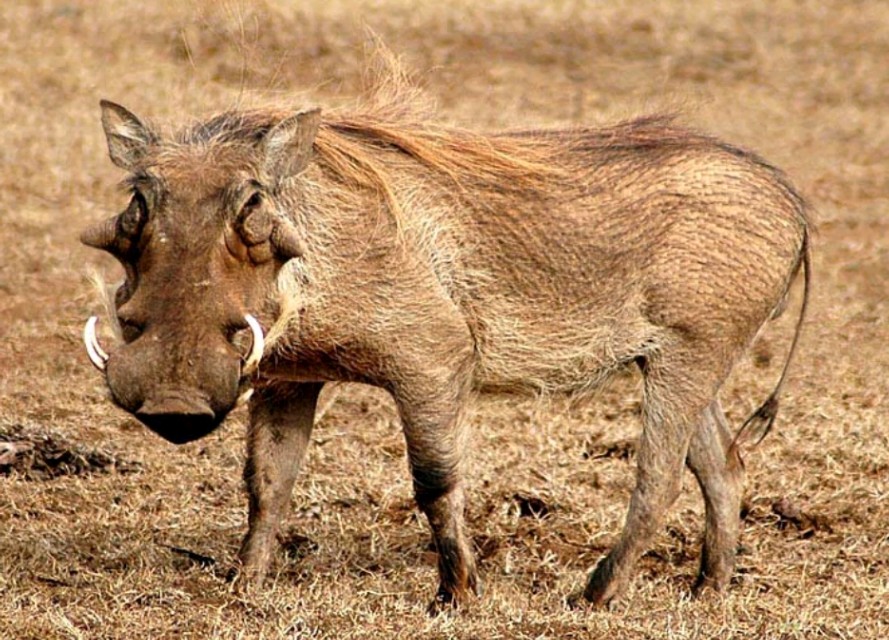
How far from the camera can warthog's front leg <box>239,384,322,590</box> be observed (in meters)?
4.91

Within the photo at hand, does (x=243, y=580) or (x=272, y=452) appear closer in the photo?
(x=243, y=580)

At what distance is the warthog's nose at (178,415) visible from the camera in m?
3.88

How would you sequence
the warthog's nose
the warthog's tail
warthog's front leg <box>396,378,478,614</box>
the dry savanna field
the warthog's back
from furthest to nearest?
the warthog's tail, the warthog's back, warthog's front leg <box>396,378,478,614</box>, the dry savanna field, the warthog's nose

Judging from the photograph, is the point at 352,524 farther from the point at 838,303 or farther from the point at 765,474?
the point at 838,303

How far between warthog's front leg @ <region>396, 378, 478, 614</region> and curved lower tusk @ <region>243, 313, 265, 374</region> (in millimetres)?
592

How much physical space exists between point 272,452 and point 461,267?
76 centimetres

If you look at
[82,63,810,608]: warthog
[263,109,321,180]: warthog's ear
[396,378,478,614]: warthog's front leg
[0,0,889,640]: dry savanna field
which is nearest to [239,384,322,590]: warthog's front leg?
[82,63,810,608]: warthog

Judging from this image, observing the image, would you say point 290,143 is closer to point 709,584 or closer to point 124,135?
point 124,135

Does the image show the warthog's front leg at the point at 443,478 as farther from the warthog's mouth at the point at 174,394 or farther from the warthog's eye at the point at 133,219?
the warthog's eye at the point at 133,219

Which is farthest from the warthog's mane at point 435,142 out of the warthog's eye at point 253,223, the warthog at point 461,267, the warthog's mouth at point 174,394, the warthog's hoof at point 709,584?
the warthog's hoof at point 709,584

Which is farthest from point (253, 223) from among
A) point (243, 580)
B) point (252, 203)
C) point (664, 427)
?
point (664, 427)

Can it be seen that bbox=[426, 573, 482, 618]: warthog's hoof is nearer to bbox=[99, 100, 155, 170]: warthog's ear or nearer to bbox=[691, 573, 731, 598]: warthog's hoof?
bbox=[691, 573, 731, 598]: warthog's hoof

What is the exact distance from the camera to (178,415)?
3.88m

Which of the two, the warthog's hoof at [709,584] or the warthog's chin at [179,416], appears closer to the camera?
the warthog's chin at [179,416]
